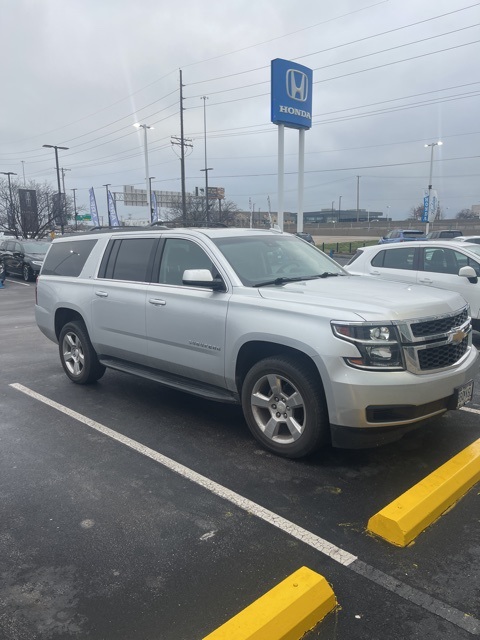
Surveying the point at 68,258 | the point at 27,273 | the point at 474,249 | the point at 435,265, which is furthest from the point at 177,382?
the point at 27,273

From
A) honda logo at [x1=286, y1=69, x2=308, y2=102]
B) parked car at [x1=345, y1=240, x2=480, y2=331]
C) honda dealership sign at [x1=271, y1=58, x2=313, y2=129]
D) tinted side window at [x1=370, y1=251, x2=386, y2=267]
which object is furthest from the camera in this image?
honda logo at [x1=286, y1=69, x2=308, y2=102]

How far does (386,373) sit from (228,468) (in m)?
1.43

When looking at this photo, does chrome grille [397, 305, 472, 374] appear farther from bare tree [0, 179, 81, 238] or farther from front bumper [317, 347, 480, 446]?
bare tree [0, 179, 81, 238]

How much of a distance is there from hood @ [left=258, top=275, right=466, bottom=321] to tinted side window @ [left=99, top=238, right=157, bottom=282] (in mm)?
1608

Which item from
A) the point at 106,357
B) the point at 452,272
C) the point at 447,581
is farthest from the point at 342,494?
the point at 452,272

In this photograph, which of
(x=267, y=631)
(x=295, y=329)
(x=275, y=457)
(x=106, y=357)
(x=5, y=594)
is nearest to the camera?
(x=267, y=631)

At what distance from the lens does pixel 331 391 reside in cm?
361

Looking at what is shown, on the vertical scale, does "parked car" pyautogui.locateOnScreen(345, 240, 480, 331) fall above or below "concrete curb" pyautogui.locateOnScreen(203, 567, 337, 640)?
above

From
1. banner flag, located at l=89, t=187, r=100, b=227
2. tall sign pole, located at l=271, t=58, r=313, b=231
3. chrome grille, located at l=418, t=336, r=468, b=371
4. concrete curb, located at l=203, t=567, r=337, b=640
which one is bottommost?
concrete curb, located at l=203, t=567, r=337, b=640

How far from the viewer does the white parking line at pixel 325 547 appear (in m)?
2.43

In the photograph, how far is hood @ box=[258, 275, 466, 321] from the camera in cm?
364

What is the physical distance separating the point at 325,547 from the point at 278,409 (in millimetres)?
1249

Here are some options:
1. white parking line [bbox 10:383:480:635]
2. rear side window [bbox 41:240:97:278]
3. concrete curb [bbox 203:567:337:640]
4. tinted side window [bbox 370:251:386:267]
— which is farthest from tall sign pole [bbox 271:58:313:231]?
concrete curb [bbox 203:567:337:640]

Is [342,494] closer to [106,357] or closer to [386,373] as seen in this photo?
[386,373]
